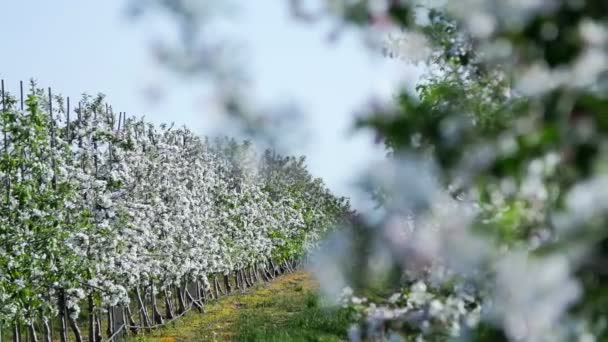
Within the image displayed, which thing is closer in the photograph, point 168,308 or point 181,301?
point 168,308

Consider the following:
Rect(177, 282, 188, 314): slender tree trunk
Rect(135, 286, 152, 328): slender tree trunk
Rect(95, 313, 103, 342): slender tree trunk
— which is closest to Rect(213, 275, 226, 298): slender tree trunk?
Rect(177, 282, 188, 314): slender tree trunk

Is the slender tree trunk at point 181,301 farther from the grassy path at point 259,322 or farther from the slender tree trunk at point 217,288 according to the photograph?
the slender tree trunk at point 217,288

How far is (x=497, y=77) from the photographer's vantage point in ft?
6.46

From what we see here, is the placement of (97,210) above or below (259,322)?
above

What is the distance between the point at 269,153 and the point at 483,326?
0.52m

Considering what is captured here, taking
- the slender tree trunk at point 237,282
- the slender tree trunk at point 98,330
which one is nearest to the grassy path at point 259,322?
the slender tree trunk at point 98,330

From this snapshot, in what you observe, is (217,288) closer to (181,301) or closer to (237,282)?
(237,282)

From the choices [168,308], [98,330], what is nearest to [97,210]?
[98,330]

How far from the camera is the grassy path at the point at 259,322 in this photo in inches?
450

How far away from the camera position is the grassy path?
11430mm

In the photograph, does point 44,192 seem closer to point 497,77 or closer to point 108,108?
point 108,108

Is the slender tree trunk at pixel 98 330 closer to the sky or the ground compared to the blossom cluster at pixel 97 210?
closer to the ground

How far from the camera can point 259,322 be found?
15.3 metres

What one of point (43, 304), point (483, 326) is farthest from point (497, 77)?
point (43, 304)
